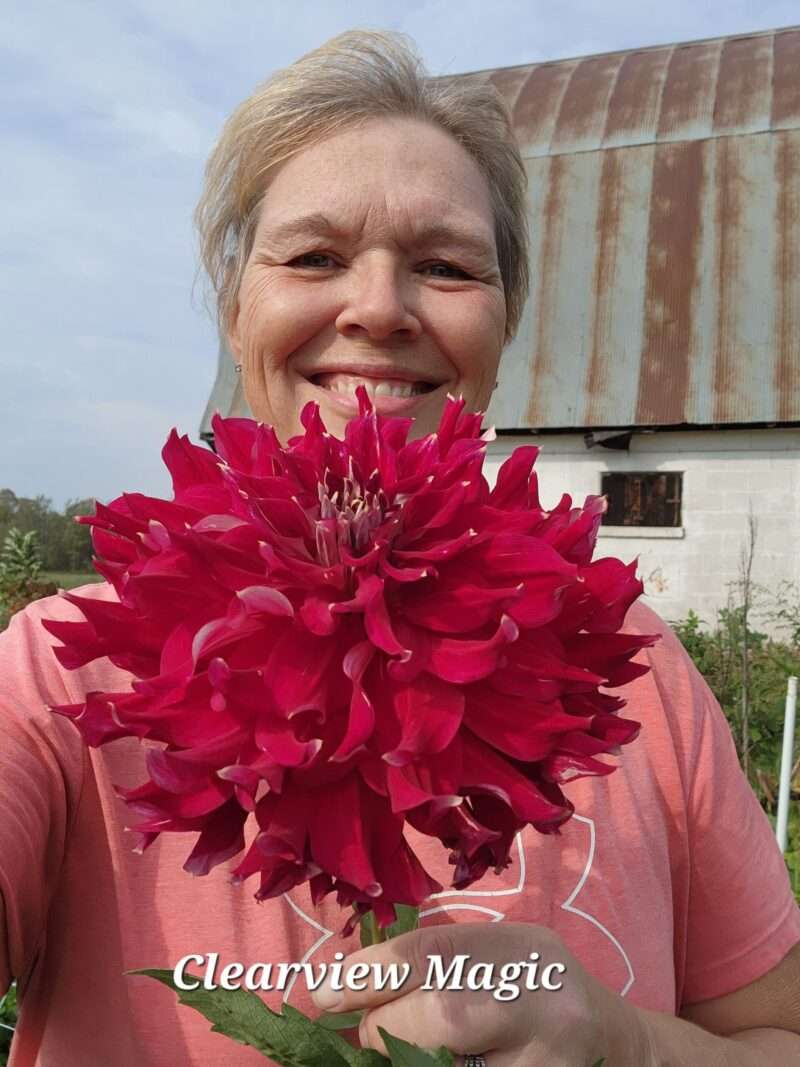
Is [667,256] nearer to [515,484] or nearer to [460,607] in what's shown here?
[515,484]

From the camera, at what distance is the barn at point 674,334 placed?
12234 millimetres

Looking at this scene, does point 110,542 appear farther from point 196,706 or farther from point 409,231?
point 409,231

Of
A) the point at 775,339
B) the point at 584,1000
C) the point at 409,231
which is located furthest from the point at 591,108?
the point at 584,1000

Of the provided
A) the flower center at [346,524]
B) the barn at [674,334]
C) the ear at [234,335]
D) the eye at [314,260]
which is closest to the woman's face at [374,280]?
the eye at [314,260]

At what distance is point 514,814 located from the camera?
815mm

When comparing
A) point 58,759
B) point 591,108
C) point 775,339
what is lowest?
point 58,759

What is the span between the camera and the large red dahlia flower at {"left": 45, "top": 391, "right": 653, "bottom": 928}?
0.78 meters

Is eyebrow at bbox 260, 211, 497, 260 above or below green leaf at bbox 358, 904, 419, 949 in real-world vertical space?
above

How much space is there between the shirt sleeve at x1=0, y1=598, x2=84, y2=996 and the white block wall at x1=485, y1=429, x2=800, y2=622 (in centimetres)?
1079

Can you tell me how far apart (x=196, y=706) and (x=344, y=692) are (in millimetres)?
126

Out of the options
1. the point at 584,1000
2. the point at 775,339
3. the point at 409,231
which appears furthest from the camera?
the point at 775,339

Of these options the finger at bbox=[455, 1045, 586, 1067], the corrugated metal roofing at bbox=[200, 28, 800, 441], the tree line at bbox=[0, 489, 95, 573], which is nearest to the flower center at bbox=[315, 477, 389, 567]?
the finger at bbox=[455, 1045, 586, 1067]

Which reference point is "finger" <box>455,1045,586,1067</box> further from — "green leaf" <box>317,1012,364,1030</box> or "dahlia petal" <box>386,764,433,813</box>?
"dahlia petal" <box>386,764,433,813</box>

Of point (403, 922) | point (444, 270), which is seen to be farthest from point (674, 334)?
point (403, 922)
